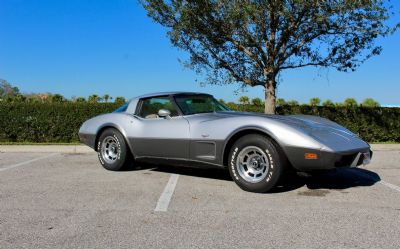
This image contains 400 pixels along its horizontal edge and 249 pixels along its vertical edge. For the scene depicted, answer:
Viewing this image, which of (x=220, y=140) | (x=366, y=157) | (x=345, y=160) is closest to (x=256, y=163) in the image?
(x=220, y=140)

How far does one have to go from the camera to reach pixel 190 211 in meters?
4.33

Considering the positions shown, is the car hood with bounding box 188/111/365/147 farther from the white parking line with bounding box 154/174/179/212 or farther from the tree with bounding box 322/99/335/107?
the tree with bounding box 322/99/335/107

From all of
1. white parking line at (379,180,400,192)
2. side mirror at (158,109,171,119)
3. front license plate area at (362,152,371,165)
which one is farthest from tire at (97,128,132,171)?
white parking line at (379,180,400,192)

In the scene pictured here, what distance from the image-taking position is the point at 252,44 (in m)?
10.3

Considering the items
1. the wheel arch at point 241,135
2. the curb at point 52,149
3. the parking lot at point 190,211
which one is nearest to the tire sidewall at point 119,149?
the parking lot at point 190,211

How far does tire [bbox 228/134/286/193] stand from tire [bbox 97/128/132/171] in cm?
205

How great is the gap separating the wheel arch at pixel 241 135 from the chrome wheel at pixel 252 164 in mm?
195

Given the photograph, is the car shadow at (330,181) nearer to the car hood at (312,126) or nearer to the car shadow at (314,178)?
the car shadow at (314,178)

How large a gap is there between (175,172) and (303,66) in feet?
18.6

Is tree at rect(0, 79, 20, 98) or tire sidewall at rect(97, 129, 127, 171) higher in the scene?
tree at rect(0, 79, 20, 98)

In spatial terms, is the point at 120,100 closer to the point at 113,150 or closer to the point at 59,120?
the point at 59,120

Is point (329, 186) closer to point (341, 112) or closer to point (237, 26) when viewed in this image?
point (237, 26)

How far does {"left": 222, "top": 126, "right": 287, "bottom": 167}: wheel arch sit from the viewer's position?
5012 millimetres

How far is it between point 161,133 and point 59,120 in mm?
6887
